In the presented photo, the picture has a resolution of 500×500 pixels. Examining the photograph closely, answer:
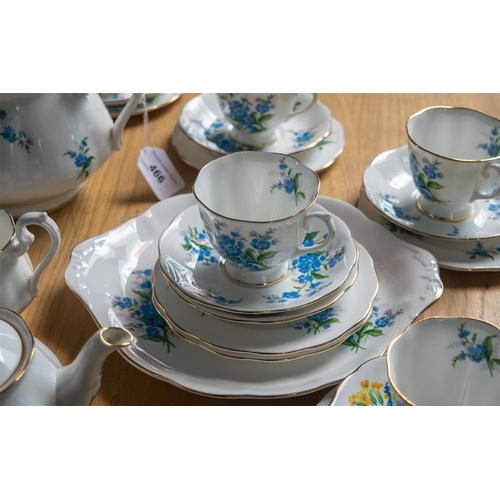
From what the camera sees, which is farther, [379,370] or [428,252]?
[428,252]

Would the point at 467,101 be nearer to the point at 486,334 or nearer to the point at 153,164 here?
the point at 153,164

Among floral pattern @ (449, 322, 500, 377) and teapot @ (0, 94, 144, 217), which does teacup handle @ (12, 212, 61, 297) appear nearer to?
teapot @ (0, 94, 144, 217)

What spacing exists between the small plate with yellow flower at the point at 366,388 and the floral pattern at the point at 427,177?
0.36 m

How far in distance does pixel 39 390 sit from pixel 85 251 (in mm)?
329

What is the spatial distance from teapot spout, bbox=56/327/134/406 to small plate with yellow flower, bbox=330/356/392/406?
22 cm

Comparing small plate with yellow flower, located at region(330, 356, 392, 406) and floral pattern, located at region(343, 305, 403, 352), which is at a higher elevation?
small plate with yellow flower, located at region(330, 356, 392, 406)

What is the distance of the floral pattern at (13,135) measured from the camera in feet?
2.86

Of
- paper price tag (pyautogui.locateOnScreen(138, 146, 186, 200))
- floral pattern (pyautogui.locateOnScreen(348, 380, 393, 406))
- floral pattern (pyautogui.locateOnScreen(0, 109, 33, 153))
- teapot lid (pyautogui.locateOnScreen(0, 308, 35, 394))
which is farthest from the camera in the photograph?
paper price tag (pyautogui.locateOnScreen(138, 146, 186, 200))

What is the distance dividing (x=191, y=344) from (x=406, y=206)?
0.42 meters

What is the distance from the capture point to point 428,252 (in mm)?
865

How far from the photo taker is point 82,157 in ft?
3.08

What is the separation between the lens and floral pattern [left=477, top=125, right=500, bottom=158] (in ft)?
3.13

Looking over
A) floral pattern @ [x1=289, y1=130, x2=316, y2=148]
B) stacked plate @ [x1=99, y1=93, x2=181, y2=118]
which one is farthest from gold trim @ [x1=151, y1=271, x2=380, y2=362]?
stacked plate @ [x1=99, y1=93, x2=181, y2=118]

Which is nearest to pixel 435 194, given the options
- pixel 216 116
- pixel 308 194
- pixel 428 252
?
pixel 428 252
